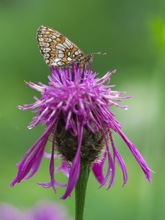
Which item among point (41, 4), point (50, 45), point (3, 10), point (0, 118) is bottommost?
point (50, 45)

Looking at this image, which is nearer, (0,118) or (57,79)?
(57,79)

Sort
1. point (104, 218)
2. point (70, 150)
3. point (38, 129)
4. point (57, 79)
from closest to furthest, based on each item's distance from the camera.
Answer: point (70, 150)
point (57, 79)
point (104, 218)
point (38, 129)

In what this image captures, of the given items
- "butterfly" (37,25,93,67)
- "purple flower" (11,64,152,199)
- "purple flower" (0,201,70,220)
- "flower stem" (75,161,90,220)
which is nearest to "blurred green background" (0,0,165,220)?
"purple flower" (0,201,70,220)

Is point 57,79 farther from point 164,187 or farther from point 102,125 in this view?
point 164,187

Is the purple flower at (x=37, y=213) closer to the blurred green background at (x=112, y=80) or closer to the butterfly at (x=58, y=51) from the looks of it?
the blurred green background at (x=112, y=80)

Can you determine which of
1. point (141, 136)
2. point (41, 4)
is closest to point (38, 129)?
point (141, 136)

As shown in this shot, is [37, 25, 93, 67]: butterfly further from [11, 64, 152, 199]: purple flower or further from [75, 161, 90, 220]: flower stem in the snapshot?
[75, 161, 90, 220]: flower stem

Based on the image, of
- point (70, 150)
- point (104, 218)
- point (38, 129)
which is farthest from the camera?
point (38, 129)

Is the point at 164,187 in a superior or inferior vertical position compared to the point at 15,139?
inferior
